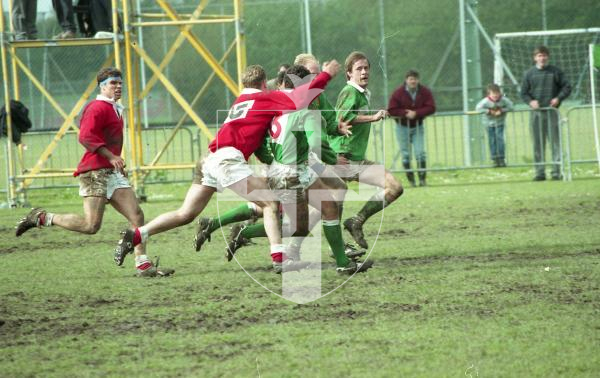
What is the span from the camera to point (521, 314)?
24.4 ft

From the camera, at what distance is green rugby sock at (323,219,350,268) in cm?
973

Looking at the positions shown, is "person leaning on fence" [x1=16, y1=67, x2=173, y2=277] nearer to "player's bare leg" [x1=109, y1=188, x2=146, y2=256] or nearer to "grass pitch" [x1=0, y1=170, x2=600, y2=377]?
"player's bare leg" [x1=109, y1=188, x2=146, y2=256]

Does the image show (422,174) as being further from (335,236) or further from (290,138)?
(290,138)

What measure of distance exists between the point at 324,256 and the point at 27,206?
29.2 feet

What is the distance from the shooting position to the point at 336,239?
9.73 m

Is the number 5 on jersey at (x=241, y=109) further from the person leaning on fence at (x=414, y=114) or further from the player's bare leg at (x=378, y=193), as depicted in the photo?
the person leaning on fence at (x=414, y=114)

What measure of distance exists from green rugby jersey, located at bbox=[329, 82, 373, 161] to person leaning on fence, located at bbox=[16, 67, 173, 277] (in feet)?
6.96

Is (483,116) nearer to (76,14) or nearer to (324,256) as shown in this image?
(76,14)

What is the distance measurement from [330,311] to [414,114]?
12331 millimetres

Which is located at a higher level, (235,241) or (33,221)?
(33,221)

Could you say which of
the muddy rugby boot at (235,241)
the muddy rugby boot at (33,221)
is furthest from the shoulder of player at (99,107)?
the muddy rugby boot at (235,241)

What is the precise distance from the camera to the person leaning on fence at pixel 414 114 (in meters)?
20.0

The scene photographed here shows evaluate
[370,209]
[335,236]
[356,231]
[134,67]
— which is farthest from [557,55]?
[335,236]

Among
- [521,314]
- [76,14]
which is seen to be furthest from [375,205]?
[76,14]
